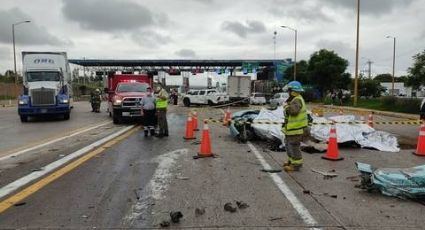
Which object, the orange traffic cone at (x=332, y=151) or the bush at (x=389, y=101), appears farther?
the bush at (x=389, y=101)

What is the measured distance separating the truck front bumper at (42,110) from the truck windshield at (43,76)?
1.79 metres

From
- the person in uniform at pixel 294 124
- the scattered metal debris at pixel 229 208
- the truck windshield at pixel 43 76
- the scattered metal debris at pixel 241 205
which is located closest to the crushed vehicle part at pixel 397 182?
the scattered metal debris at pixel 241 205

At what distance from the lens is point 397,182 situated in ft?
25.5

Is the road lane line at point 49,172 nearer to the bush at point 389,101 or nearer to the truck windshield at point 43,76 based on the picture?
the truck windshield at point 43,76

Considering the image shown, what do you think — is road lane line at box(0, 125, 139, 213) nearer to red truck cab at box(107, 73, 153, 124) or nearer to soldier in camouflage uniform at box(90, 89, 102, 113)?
red truck cab at box(107, 73, 153, 124)

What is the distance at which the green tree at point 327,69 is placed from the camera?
6881 cm

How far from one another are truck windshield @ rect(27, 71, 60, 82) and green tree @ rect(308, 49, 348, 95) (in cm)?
4679

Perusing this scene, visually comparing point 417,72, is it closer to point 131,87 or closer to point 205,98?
point 205,98

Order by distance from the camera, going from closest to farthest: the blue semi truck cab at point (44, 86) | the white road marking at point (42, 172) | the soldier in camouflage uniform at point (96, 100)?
the white road marking at point (42, 172) < the blue semi truck cab at point (44, 86) < the soldier in camouflage uniform at point (96, 100)

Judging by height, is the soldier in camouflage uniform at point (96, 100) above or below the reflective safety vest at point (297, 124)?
below

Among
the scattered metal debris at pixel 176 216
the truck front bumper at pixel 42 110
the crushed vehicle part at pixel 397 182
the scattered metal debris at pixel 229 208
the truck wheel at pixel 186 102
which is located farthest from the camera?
the truck wheel at pixel 186 102

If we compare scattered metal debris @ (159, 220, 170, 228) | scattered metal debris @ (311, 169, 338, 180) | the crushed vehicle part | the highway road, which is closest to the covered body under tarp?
the highway road

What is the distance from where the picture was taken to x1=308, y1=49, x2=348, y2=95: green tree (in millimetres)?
68812

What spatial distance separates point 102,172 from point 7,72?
380ft
